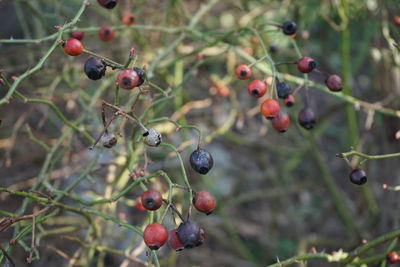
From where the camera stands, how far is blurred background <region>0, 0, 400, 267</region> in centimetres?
216

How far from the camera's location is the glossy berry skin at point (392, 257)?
4.58 ft

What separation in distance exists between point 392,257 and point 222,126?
157 cm

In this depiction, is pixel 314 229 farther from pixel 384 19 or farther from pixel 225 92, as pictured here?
pixel 384 19

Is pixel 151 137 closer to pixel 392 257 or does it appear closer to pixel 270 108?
pixel 270 108

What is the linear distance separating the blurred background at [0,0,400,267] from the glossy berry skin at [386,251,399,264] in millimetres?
710

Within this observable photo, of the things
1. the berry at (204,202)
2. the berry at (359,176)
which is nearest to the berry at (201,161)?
the berry at (204,202)

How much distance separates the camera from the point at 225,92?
2.45m

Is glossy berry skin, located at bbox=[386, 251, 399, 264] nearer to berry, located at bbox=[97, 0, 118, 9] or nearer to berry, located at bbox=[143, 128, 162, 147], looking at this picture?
berry, located at bbox=[143, 128, 162, 147]

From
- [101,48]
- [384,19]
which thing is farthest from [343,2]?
[101,48]

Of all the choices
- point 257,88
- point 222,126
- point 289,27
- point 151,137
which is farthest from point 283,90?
point 222,126

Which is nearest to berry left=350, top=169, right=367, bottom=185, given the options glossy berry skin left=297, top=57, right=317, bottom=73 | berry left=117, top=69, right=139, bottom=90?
glossy berry skin left=297, top=57, right=317, bottom=73

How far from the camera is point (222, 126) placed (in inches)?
113

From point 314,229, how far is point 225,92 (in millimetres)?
1399

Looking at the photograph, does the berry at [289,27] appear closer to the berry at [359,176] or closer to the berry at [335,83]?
the berry at [335,83]
